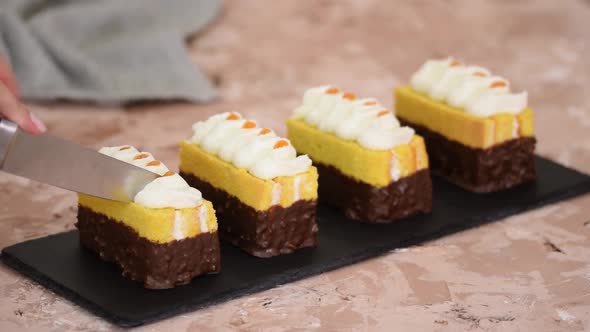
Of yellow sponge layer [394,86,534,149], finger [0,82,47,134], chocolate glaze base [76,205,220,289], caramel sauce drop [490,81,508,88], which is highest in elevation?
finger [0,82,47,134]

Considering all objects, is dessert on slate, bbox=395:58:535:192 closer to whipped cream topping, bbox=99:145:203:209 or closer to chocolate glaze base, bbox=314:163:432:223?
chocolate glaze base, bbox=314:163:432:223

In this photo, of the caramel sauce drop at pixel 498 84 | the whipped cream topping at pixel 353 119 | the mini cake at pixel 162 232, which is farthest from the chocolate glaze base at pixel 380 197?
the mini cake at pixel 162 232

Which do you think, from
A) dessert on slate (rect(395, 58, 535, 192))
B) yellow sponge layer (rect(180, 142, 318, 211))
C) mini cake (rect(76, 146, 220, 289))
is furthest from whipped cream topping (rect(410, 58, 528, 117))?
mini cake (rect(76, 146, 220, 289))

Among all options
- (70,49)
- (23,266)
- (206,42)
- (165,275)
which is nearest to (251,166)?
(165,275)

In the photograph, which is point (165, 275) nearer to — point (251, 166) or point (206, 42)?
point (251, 166)

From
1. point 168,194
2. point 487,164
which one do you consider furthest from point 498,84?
point 168,194

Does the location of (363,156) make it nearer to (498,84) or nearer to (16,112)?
(498,84)

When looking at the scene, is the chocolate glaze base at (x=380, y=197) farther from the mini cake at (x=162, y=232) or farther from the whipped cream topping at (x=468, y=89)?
the mini cake at (x=162, y=232)
